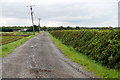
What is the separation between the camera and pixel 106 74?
934cm

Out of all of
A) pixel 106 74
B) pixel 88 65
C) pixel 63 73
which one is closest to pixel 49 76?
pixel 63 73

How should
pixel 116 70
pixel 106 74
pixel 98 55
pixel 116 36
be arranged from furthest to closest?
pixel 98 55
pixel 116 36
pixel 116 70
pixel 106 74

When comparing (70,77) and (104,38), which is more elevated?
(104,38)

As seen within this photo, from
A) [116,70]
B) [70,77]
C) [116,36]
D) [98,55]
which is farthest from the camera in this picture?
[98,55]

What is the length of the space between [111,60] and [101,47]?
2206mm

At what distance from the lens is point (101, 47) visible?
12.7 meters

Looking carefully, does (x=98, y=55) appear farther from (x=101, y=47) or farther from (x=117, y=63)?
(x=117, y=63)

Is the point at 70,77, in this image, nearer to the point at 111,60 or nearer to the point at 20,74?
the point at 20,74

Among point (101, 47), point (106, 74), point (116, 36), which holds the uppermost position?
point (116, 36)

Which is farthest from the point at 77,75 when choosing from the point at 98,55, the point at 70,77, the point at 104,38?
the point at 104,38

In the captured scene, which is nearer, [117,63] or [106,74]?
[106,74]

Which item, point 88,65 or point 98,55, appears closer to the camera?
point 88,65

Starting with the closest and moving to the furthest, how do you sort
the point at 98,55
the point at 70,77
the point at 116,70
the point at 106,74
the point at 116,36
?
the point at 70,77
the point at 106,74
the point at 116,70
the point at 116,36
the point at 98,55

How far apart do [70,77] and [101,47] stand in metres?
4.78
